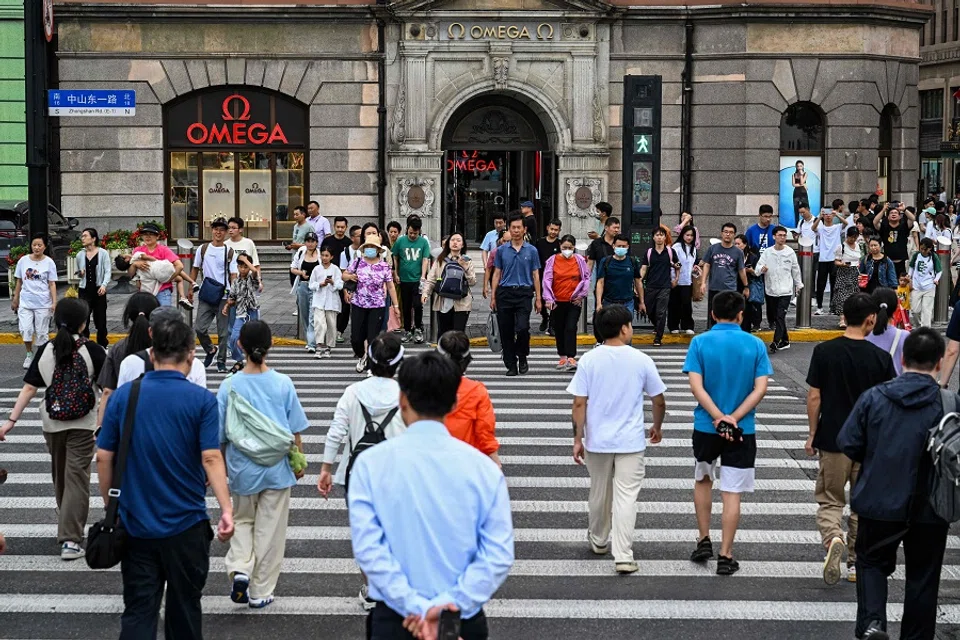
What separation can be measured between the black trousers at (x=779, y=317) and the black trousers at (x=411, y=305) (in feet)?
16.4

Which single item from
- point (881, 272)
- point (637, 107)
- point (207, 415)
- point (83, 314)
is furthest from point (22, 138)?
point (207, 415)

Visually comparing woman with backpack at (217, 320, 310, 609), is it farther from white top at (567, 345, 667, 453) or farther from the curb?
the curb

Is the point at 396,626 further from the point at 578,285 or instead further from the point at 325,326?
the point at 325,326

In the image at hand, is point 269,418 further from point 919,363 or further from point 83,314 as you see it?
point 919,363

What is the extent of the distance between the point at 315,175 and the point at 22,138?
8.00 m

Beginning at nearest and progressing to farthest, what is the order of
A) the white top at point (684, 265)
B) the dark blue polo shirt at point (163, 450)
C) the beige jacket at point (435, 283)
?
the dark blue polo shirt at point (163, 450) < the beige jacket at point (435, 283) < the white top at point (684, 265)

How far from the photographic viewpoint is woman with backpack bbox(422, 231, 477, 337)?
59.1 feet

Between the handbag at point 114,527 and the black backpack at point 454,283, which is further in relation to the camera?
the black backpack at point 454,283

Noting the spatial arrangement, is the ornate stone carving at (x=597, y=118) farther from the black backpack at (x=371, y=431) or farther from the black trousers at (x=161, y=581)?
the black trousers at (x=161, y=581)

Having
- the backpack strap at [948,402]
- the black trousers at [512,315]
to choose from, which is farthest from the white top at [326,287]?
the backpack strap at [948,402]

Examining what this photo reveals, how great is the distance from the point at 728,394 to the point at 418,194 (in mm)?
20632

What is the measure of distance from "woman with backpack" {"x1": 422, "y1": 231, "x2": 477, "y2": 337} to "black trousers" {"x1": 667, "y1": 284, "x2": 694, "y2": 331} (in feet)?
14.8

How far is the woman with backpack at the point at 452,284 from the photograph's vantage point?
59.1 ft

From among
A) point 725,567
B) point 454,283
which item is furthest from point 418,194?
point 725,567
